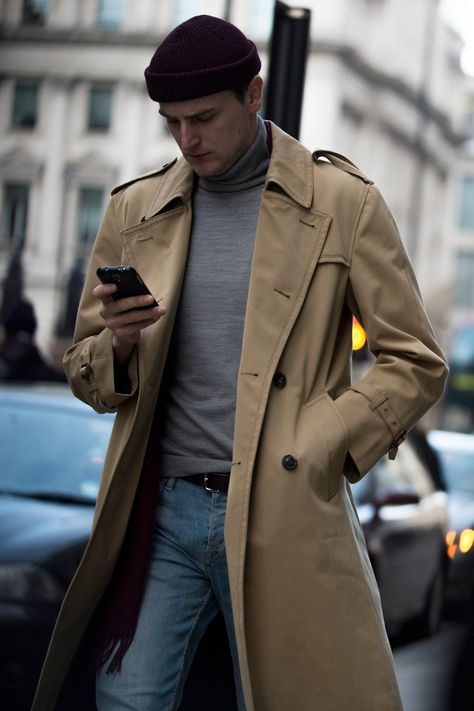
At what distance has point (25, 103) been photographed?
5612cm

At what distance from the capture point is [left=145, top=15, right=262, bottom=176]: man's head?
299 centimetres

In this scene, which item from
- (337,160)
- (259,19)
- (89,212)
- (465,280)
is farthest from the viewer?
(465,280)

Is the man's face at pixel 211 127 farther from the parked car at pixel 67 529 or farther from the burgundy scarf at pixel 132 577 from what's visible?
the parked car at pixel 67 529

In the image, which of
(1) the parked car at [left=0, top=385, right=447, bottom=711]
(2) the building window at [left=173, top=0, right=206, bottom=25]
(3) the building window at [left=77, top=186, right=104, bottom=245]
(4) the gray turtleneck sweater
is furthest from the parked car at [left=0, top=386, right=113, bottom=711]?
(2) the building window at [left=173, top=0, right=206, bottom=25]

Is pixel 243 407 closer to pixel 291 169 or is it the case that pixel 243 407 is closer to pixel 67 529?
pixel 291 169

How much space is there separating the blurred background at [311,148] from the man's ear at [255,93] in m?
1.22

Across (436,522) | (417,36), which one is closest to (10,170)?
(417,36)

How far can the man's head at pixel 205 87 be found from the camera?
299cm

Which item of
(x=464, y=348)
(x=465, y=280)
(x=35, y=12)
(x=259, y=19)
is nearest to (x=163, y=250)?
(x=464, y=348)

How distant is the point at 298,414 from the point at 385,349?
9.2 inches

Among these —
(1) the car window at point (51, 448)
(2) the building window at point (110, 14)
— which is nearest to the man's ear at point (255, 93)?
(1) the car window at point (51, 448)

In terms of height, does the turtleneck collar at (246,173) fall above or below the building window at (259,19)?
above

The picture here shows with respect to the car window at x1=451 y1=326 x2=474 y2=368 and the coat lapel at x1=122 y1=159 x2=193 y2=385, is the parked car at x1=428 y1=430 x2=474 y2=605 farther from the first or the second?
the car window at x1=451 y1=326 x2=474 y2=368

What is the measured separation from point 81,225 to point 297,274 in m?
52.0
